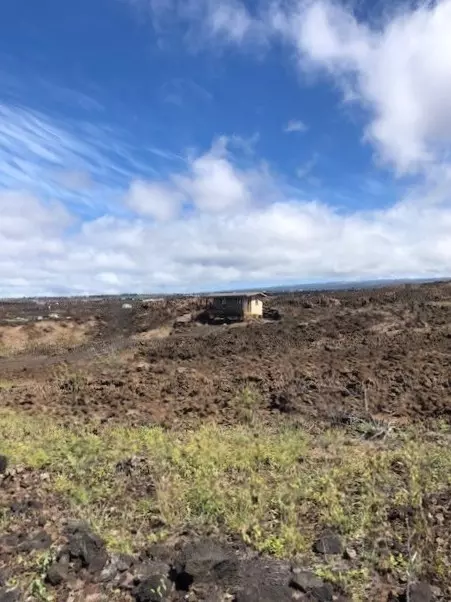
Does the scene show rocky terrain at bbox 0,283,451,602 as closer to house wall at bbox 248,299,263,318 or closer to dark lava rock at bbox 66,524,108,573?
dark lava rock at bbox 66,524,108,573

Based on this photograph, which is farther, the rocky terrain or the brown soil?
the brown soil

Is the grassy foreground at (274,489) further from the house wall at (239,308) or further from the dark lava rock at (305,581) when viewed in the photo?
the house wall at (239,308)

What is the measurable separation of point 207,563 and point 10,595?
170cm

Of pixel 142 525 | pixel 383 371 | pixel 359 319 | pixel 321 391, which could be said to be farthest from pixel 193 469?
pixel 359 319

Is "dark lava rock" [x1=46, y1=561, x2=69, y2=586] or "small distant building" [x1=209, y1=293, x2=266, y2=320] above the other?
"small distant building" [x1=209, y1=293, x2=266, y2=320]

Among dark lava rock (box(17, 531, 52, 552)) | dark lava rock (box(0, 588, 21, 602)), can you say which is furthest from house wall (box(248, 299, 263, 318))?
dark lava rock (box(0, 588, 21, 602))

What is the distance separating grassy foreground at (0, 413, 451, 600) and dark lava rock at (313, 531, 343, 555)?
0.10 m

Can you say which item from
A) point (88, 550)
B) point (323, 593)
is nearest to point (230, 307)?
point (88, 550)

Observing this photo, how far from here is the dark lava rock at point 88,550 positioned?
5.53 metres

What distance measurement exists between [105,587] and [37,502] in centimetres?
212

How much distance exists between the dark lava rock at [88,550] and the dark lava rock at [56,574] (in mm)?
196

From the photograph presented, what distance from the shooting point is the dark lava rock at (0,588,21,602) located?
5000 millimetres

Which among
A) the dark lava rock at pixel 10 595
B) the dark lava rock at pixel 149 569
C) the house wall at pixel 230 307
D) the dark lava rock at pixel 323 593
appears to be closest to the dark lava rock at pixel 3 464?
the dark lava rock at pixel 10 595

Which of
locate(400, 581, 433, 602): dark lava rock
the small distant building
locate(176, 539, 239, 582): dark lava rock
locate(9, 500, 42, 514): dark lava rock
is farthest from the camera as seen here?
the small distant building
